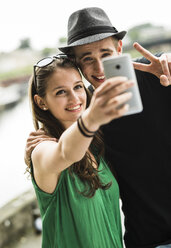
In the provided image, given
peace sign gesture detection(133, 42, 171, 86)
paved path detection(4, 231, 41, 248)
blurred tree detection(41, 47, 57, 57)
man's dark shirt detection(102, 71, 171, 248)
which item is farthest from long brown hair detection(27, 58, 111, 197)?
blurred tree detection(41, 47, 57, 57)

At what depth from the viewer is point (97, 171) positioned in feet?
5.07

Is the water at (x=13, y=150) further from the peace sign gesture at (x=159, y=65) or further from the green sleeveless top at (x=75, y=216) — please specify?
the peace sign gesture at (x=159, y=65)

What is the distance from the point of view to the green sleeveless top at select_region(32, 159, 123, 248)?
1406 mm

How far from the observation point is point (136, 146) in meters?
1.76

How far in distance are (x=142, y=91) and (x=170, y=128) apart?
11.7 inches

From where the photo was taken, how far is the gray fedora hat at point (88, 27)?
1734 millimetres

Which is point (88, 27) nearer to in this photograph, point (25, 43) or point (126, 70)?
point (126, 70)

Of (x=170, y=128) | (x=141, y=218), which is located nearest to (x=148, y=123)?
(x=170, y=128)

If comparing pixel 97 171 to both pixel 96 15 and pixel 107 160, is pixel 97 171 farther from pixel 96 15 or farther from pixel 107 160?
pixel 96 15

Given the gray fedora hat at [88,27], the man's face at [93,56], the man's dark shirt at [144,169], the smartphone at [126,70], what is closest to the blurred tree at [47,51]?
the gray fedora hat at [88,27]

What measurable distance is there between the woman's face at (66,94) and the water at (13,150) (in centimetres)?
199

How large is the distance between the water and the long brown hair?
1828mm

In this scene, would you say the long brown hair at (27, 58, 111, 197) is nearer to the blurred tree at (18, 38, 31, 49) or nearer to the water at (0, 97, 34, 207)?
the water at (0, 97, 34, 207)

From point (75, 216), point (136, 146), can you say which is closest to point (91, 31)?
point (136, 146)
